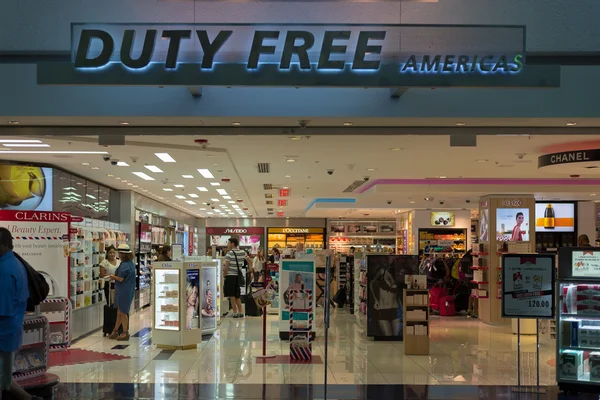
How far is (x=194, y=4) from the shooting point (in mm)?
7234

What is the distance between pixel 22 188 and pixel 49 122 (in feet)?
14.1

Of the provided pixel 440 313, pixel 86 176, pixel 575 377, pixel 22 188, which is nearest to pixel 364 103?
pixel 575 377

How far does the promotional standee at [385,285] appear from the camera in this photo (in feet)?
37.3

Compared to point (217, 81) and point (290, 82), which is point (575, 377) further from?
point (217, 81)

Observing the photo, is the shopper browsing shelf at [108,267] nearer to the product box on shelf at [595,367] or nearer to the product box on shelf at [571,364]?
the product box on shelf at [571,364]

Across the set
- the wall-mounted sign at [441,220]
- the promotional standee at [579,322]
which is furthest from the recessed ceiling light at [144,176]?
the wall-mounted sign at [441,220]

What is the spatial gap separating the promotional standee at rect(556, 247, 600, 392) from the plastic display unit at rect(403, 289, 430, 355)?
8.90 feet

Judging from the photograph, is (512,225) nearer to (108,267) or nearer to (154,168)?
(154,168)

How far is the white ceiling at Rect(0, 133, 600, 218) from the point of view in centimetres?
893

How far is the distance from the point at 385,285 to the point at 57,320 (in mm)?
5275

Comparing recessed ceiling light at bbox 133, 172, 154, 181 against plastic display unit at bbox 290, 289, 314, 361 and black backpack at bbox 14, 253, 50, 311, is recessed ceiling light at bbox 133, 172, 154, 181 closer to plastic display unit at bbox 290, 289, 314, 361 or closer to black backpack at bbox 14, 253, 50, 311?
plastic display unit at bbox 290, 289, 314, 361

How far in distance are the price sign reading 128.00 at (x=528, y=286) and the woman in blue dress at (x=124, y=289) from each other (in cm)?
652

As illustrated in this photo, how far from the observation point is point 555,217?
16891mm

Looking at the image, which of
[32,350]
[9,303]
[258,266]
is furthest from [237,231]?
[9,303]
